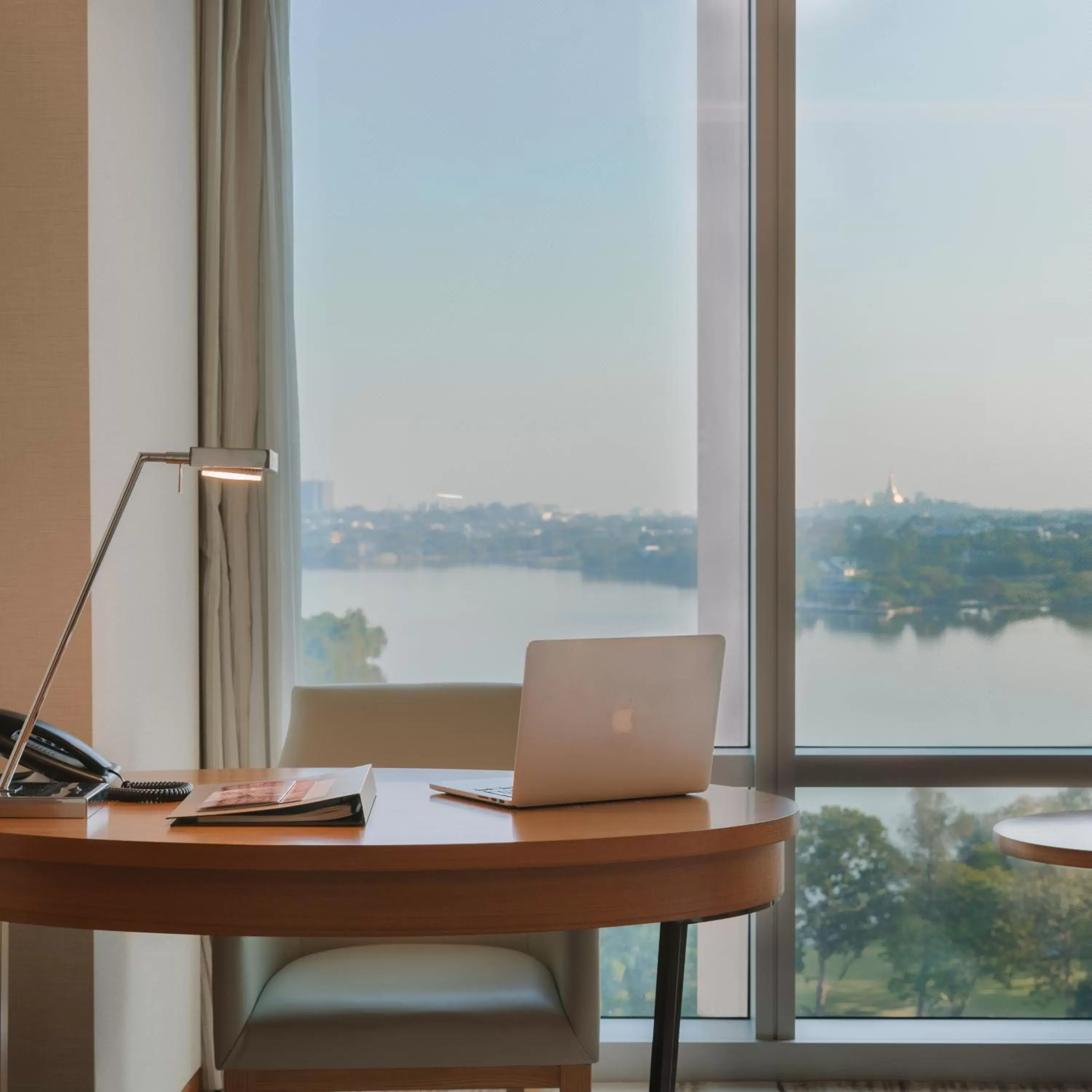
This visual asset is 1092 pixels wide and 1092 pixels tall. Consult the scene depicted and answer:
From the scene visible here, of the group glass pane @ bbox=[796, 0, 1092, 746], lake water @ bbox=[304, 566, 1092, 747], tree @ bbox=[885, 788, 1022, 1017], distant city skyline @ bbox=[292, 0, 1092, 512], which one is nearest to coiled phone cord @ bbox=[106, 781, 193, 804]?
lake water @ bbox=[304, 566, 1092, 747]

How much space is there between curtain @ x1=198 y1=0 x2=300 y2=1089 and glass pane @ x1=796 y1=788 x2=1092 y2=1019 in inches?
56.3

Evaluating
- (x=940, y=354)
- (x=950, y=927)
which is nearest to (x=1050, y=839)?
(x=950, y=927)

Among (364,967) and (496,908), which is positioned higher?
(496,908)

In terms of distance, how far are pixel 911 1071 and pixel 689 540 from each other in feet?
4.63

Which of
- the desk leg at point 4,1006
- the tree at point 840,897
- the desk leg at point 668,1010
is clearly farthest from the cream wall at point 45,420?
the tree at point 840,897

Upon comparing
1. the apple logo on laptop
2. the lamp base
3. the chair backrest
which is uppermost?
the apple logo on laptop

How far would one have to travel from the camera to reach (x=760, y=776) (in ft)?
9.38

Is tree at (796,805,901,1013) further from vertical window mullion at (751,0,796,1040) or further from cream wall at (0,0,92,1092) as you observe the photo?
cream wall at (0,0,92,1092)

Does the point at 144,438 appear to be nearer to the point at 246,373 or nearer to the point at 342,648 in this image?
the point at 246,373

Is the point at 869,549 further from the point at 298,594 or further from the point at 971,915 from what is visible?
the point at 298,594

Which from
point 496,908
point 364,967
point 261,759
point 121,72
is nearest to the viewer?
point 496,908

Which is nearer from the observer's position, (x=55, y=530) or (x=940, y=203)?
(x=55, y=530)

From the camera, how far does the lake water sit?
291 cm

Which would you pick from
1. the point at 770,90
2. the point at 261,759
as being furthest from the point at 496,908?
the point at 770,90
